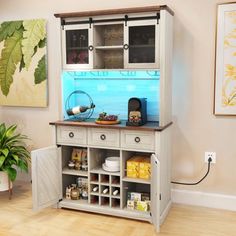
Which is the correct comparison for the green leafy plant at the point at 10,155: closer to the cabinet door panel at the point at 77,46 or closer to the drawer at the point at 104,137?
the drawer at the point at 104,137

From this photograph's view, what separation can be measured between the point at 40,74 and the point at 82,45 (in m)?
0.84

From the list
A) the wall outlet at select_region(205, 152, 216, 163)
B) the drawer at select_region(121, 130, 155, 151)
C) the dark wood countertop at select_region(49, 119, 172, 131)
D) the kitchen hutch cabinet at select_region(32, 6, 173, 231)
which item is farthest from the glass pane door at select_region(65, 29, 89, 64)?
the wall outlet at select_region(205, 152, 216, 163)

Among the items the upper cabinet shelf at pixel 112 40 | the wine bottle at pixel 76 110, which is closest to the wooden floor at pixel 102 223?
the wine bottle at pixel 76 110

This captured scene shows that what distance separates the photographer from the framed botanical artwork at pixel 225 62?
301 cm

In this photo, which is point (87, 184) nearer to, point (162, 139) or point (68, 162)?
point (68, 162)

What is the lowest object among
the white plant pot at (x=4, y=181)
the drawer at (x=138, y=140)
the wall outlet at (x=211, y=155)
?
the white plant pot at (x=4, y=181)

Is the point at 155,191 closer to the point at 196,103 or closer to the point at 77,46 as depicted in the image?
→ the point at 196,103

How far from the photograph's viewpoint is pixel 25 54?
3760 millimetres

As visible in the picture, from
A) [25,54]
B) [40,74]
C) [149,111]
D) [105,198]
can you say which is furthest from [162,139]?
[25,54]

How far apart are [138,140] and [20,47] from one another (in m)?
1.88

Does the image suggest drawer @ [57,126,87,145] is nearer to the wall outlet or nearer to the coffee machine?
the coffee machine

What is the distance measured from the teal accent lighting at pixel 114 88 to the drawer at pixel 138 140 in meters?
0.44

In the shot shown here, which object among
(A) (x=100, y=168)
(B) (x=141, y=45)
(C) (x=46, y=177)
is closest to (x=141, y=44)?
(B) (x=141, y=45)

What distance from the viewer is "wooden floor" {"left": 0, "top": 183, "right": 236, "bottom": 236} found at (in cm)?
275
